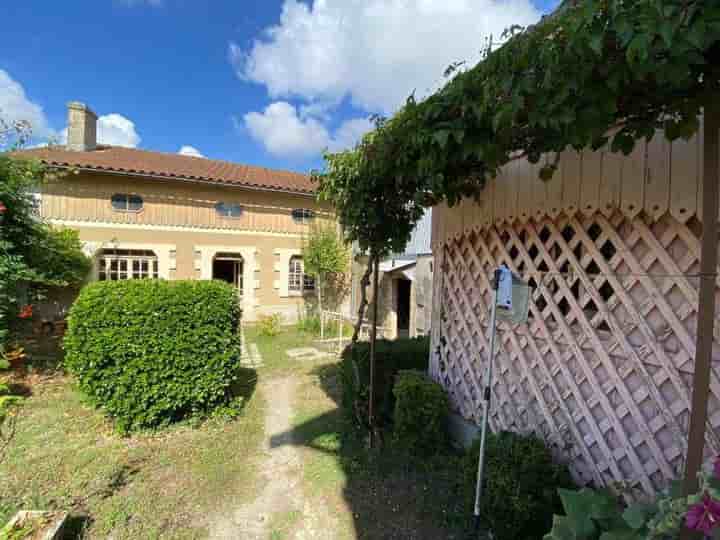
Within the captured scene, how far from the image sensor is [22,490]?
296 cm

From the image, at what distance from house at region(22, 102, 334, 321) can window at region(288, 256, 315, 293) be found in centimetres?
4

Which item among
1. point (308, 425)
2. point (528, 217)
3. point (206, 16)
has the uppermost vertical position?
point (206, 16)

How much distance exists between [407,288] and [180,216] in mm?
8091

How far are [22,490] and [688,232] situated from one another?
5.49 meters

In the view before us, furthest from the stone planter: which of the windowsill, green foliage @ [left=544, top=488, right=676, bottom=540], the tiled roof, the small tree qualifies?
the windowsill

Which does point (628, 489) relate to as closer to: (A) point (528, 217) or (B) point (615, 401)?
(B) point (615, 401)

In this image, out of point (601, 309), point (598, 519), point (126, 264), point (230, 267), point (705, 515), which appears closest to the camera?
point (705, 515)

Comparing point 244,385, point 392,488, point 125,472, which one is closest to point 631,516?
point 392,488

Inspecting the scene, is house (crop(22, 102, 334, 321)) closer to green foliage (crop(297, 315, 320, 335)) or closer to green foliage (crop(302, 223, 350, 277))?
green foliage (crop(297, 315, 320, 335))

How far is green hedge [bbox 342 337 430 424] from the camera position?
162 inches

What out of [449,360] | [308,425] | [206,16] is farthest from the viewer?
[206,16]

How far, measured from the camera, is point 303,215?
41.2 feet

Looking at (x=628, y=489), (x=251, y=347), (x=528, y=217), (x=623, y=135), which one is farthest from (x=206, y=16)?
(x=628, y=489)

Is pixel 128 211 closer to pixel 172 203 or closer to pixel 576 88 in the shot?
pixel 172 203
